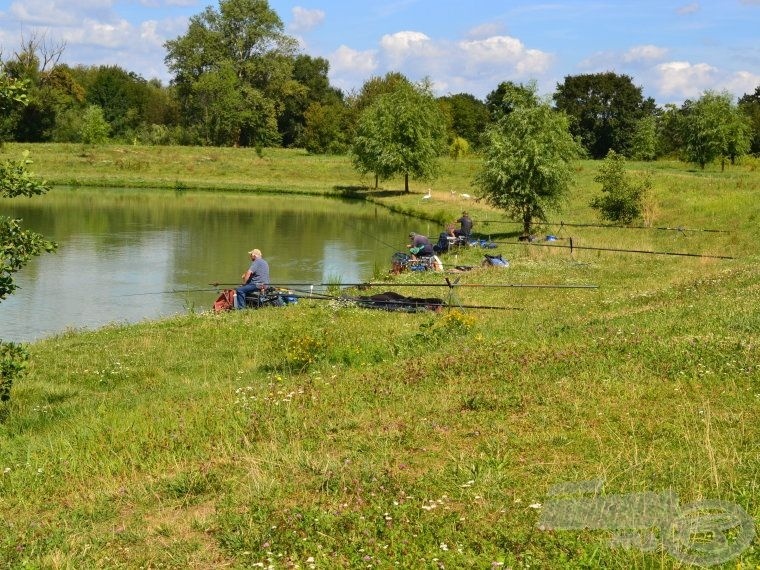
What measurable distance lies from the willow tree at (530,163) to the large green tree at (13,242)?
24.8 metres

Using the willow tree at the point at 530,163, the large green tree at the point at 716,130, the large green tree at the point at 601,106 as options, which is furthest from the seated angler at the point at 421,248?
the large green tree at the point at 601,106

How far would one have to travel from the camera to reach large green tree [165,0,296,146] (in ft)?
317

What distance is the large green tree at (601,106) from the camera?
89188 millimetres

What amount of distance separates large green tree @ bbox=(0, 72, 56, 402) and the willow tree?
24.8 metres

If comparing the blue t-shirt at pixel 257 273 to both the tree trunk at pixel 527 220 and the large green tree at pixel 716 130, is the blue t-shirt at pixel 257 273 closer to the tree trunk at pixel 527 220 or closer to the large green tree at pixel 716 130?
the tree trunk at pixel 527 220

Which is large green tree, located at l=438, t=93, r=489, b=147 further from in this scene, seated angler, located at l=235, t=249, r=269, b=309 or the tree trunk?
seated angler, located at l=235, t=249, r=269, b=309

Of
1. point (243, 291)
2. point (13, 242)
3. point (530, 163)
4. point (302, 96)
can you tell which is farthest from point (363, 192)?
point (13, 242)

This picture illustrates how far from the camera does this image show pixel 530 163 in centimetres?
3419

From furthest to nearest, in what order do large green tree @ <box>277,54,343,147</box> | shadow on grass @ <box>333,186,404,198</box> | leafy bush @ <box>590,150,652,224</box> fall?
1. large green tree @ <box>277,54,343,147</box>
2. shadow on grass @ <box>333,186,404,198</box>
3. leafy bush @ <box>590,150,652,224</box>

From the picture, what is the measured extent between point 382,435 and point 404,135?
5634cm

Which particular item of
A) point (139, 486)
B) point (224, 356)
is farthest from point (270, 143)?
point (139, 486)

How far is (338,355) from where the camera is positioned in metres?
12.8

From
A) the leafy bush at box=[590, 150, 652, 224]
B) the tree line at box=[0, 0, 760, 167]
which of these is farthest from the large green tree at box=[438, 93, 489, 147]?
the leafy bush at box=[590, 150, 652, 224]

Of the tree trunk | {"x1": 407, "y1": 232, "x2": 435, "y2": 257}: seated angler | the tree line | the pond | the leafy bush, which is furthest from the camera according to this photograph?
the tree line
